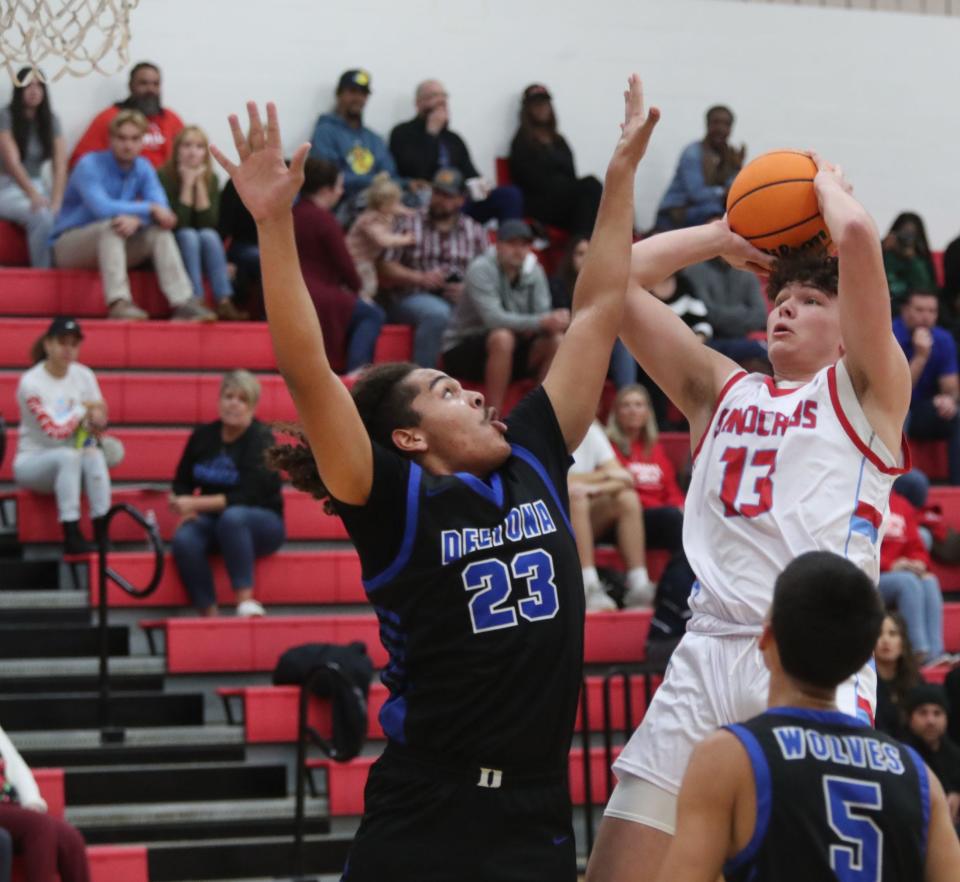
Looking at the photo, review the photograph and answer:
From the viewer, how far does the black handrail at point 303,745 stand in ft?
23.9

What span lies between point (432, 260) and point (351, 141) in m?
1.13

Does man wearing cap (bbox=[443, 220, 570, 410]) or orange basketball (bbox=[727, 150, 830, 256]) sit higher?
orange basketball (bbox=[727, 150, 830, 256])

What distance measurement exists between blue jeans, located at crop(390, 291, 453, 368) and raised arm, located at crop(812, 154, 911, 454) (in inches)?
255

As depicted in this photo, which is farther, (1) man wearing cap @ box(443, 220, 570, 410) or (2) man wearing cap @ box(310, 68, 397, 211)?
(2) man wearing cap @ box(310, 68, 397, 211)

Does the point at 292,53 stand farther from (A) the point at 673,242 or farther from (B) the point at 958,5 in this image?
(A) the point at 673,242

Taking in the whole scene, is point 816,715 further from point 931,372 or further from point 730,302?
point 931,372

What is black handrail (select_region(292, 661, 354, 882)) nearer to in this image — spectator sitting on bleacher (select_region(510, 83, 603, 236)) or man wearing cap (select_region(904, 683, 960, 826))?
man wearing cap (select_region(904, 683, 960, 826))

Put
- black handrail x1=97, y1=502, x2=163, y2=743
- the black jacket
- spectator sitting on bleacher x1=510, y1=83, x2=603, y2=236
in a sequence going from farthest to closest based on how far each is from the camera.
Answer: spectator sitting on bleacher x1=510, y1=83, x2=603, y2=236 < the black jacket < black handrail x1=97, y1=502, x2=163, y2=743

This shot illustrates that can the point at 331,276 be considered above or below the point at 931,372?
above

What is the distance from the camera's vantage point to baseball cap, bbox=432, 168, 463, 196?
10758 millimetres

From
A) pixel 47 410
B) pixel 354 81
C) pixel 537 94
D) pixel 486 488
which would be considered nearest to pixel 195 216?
pixel 354 81

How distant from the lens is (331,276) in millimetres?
10219

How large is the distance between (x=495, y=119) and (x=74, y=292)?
3.63 m

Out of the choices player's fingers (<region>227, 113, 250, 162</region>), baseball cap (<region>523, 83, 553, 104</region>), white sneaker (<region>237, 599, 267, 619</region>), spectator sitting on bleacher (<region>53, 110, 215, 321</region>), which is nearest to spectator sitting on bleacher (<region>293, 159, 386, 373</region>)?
spectator sitting on bleacher (<region>53, 110, 215, 321</region>)
